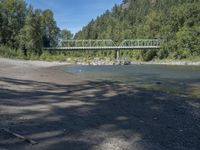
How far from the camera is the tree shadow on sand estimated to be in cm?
998

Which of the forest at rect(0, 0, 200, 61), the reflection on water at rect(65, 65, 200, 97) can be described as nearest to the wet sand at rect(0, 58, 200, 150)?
the reflection on water at rect(65, 65, 200, 97)

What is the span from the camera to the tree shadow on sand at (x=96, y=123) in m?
9.98

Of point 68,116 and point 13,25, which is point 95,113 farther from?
point 13,25

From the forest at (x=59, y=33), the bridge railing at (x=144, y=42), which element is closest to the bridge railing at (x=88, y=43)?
the forest at (x=59, y=33)

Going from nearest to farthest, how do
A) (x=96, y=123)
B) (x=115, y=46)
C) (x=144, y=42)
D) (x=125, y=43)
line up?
(x=96, y=123) < (x=115, y=46) < (x=144, y=42) < (x=125, y=43)

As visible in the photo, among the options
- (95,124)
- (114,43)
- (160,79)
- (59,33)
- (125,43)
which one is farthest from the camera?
(114,43)

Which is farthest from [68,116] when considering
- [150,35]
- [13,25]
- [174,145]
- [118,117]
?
[150,35]

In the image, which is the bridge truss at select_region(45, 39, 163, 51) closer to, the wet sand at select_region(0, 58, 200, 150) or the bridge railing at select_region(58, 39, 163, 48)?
the bridge railing at select_region(58, 39, 163, 48)

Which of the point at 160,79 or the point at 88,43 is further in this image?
the point at 88,43

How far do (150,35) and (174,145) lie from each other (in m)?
158

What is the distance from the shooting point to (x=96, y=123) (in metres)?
12.4

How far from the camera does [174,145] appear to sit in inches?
407

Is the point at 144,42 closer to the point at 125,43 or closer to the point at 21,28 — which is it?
the point at 125,43

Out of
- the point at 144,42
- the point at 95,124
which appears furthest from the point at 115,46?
the point at 95,124
